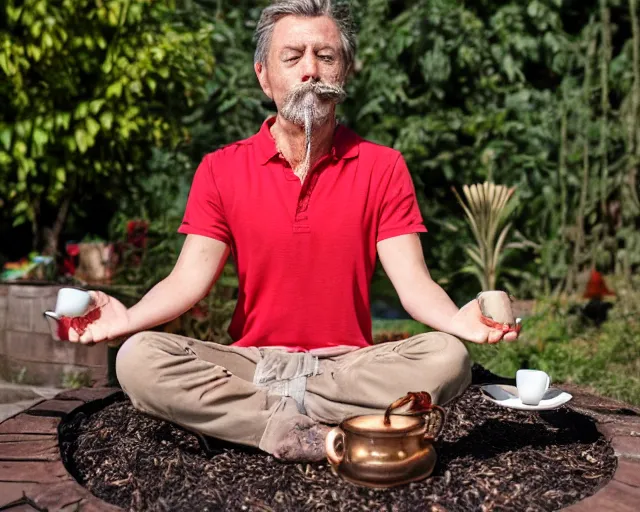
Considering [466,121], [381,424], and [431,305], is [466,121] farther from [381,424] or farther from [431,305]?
[381,424]

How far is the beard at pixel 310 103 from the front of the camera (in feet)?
10.0

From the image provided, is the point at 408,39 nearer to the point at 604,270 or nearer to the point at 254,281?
the point at 604,270

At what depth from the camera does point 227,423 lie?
9.39 feet

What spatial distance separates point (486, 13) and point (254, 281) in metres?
4.28

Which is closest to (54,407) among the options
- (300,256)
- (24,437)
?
(24,437)

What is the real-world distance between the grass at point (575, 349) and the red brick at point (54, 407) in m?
2.09

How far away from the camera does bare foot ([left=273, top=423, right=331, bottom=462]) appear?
2725 millimetres

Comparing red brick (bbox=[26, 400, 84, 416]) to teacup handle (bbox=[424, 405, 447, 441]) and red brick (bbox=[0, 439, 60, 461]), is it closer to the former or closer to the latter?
red brick (bbox=[0, 439, 60, 461])

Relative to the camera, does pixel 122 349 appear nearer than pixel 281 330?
Yes

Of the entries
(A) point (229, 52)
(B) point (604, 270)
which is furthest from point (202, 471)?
(B) point (604, 270)

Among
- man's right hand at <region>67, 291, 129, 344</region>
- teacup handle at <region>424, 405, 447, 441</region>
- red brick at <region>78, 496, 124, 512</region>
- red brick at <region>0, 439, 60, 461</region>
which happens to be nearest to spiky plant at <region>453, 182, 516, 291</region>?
teacup handle at <region>424, 405, 447, 441</region>

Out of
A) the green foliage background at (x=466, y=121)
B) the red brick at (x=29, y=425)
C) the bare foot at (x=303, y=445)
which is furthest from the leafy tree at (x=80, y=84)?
the bare foot at (x=303, y=445)

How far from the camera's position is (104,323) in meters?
2.91

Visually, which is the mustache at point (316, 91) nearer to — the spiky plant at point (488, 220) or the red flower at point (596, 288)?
the spiky plant at point (488, 220)
